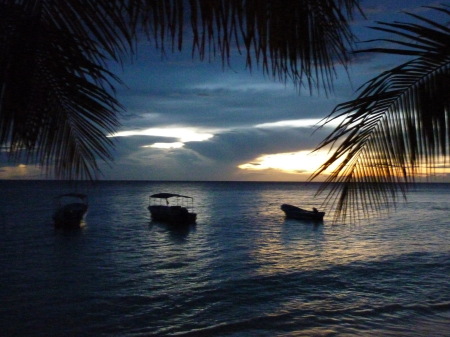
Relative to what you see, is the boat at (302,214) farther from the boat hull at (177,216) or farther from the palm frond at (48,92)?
the palm frond at (48,92)

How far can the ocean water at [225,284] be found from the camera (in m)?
14.7

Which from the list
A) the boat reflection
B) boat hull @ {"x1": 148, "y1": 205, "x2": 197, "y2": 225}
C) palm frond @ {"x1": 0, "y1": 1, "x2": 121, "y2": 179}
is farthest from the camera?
boat hull @ {"x1": 148, "y1": 205, "x2": 197, "y2": 225}

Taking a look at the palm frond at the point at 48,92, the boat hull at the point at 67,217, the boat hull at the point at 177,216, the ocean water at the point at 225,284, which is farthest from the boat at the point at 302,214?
the palm frond at the point at 48,92

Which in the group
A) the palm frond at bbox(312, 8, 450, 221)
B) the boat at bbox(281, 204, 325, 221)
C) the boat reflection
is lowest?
the boat reflection

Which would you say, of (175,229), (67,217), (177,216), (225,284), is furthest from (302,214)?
(225,284)

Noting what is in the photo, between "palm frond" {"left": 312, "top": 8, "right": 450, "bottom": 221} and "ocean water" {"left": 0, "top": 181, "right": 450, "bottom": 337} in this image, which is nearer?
"palm frond" {"left": 312, "top": 8, "right": 450, "bottom": 221}

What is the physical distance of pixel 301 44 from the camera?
5.60 feet

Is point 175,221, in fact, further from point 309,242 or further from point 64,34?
point 64,34

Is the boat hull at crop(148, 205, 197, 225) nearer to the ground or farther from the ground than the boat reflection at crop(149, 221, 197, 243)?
farther from the ground

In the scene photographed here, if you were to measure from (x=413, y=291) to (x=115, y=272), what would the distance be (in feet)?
50.6

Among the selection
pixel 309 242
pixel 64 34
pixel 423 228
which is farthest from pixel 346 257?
pixel 64 34

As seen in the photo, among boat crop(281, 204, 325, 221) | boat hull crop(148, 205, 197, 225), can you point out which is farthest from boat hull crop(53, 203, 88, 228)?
boat crop(281, 204, 325, 221)

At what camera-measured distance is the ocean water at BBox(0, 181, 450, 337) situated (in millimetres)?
14742

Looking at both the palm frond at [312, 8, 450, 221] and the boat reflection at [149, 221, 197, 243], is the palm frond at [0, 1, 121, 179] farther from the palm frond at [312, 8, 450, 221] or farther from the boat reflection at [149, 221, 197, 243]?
the boat reflection at [149, 221, 197, 243]
